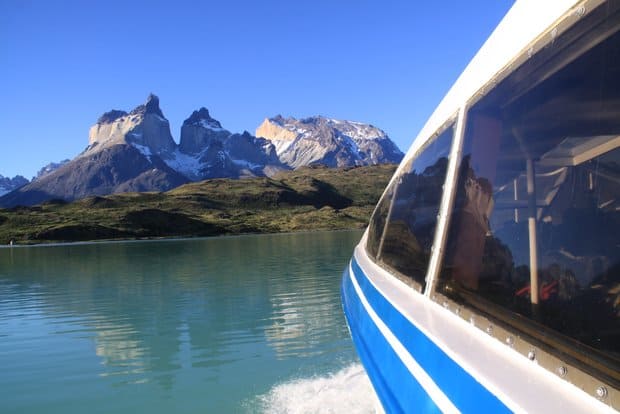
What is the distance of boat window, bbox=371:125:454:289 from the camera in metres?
4.39

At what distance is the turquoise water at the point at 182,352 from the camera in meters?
9.59

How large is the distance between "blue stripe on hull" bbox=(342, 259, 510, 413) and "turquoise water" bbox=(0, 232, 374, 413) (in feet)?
13.1

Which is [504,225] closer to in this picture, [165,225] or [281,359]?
[281,359]

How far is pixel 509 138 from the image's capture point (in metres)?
3.32

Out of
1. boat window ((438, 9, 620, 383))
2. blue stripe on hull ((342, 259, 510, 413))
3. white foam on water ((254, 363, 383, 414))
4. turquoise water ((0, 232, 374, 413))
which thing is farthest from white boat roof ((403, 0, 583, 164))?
turquoise water ((0, 232, 374, 413))

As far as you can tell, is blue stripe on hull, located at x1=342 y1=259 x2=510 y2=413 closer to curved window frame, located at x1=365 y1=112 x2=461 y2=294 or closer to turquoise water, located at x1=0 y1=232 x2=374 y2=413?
curved window frame, located at x1=365 y1=112 x2=461 y2=294

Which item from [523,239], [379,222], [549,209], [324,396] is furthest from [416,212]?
[324,396]

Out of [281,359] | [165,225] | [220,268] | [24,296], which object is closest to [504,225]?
[281,359]

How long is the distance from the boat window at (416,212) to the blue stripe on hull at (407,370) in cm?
44

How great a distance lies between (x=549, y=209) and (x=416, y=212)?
245cm

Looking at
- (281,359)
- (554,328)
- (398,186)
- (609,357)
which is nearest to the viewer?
(609,357)

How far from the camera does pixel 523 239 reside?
2.96m

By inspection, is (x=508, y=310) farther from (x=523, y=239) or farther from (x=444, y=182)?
(x=444, y=182)

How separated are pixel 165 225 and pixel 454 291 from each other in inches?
6805
